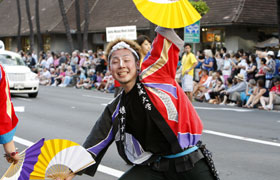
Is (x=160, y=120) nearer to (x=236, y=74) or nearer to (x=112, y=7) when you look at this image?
(x=236, y=74)

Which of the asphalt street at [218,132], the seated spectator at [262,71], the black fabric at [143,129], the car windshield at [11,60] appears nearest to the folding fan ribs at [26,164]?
the black fabric at [143,129]

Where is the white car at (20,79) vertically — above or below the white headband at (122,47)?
below

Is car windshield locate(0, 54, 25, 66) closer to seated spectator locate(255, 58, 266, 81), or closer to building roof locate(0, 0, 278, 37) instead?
seated spectator locate(255, 58, 266, 81)

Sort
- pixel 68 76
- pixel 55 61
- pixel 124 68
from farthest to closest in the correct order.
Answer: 1. pixel 55 61
2. pixel 68 76
3. pixel 124 68

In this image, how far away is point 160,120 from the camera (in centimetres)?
354

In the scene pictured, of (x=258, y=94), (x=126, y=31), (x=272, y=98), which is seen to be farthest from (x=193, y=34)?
(x=126, y=31)

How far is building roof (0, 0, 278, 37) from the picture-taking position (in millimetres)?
28844

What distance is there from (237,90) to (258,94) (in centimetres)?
111

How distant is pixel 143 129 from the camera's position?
3.58m

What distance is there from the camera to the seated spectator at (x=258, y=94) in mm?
16531

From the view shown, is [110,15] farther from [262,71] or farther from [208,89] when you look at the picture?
[262,71]

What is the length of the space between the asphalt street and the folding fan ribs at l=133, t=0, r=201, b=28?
3.64 m

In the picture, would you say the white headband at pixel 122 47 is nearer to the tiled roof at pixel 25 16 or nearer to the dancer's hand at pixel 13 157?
the dancer's hand at pixel 13 157

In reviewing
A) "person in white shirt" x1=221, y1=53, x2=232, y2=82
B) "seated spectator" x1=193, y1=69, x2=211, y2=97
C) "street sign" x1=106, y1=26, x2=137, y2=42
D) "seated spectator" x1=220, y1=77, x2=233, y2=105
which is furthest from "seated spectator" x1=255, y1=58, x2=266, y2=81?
"street sign" x1=106, y1=26, x2=137, y2=42
